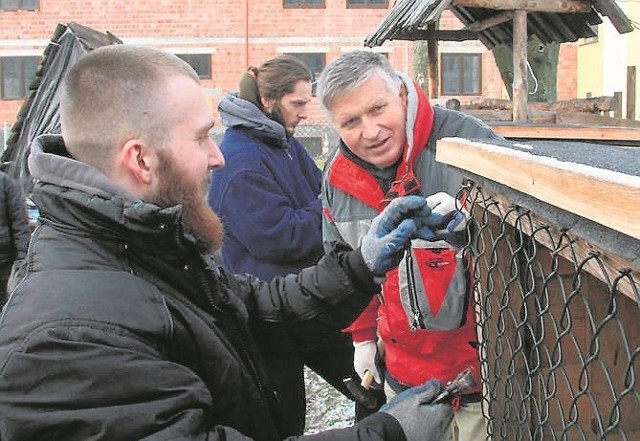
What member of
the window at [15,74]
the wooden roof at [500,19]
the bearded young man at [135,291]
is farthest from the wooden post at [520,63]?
the window at [15,74]

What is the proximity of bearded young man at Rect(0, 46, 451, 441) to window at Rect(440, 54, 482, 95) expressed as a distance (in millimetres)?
18694

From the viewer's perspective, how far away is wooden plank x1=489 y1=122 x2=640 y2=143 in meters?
4.96

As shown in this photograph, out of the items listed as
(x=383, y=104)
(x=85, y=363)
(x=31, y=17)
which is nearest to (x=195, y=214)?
(x=85, y=363)

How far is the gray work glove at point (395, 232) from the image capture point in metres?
1.91

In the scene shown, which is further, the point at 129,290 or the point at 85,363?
the point at 129,290

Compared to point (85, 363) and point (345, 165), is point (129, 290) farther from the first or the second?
point (345, 165)

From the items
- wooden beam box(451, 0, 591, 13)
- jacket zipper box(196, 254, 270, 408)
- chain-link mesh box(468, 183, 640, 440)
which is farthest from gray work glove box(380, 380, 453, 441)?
wooden beam box(451, 0, 591, 13)

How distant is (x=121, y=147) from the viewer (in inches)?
61.8

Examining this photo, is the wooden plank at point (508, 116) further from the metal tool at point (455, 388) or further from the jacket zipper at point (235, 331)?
the jacket zipper at point (235, 331)

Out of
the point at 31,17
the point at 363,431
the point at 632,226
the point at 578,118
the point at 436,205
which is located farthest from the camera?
the point at 31,17

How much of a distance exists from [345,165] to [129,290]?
1.19 m

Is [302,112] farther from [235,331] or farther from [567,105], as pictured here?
[567,105]

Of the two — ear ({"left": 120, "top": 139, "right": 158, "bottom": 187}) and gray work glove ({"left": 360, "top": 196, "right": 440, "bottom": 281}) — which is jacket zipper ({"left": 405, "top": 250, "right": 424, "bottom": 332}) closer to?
gray work glove ({"left": 360, "top": 196, "right": 440, "bottom": 281})

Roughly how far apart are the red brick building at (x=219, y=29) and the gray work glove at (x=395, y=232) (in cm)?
1685
